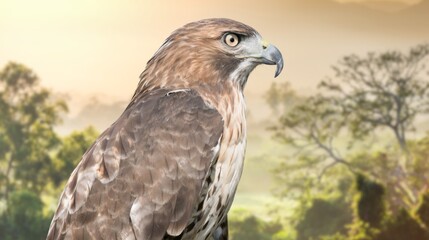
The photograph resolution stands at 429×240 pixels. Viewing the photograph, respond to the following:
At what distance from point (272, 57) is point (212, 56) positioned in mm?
116

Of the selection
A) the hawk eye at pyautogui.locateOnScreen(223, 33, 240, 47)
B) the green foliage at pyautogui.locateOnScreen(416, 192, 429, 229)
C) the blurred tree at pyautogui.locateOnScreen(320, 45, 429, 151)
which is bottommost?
the hawk eye at pyautogui.locateOnScreen(223, 33, 240, 47)

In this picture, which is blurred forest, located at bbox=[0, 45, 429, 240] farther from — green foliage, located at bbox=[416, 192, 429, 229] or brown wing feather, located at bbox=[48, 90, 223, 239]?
brown wing feather, located at bbox=[48, 90, 223, 239]

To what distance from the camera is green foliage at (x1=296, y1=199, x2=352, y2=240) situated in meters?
4.95

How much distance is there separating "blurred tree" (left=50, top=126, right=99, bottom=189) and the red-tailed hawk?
3342mm

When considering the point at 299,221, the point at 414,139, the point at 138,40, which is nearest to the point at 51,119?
the point at 138,40

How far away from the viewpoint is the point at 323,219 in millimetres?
4980

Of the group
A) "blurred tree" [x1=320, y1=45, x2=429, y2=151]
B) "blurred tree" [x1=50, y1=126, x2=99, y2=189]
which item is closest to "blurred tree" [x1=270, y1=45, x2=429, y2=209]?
"blurred tree" [x1=320, y1=45, x2=429, y2=151]

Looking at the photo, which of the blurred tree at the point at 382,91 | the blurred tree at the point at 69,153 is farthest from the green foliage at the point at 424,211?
A: the blurred tree at the point at 69,153

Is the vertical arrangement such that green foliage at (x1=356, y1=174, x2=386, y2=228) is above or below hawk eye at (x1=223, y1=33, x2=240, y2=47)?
above

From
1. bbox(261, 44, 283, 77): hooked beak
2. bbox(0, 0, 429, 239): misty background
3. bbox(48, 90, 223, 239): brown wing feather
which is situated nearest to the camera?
bbox(48, 90, 223, 239): brown wing feather

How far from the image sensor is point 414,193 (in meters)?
5.07

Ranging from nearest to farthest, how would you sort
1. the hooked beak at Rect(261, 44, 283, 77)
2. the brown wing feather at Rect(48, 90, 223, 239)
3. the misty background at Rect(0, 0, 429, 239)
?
Answer: the brown wing feather at Rect(48, 90, 223, 239) < the hooked beak at Rect(261, 44, 283, 77) < the misty background at Rect(0, 0, 429, 239)

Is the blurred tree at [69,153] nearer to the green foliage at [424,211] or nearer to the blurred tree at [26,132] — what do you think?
the blurred tree at [26,132]

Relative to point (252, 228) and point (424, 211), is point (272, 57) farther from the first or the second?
point (424, 211)
